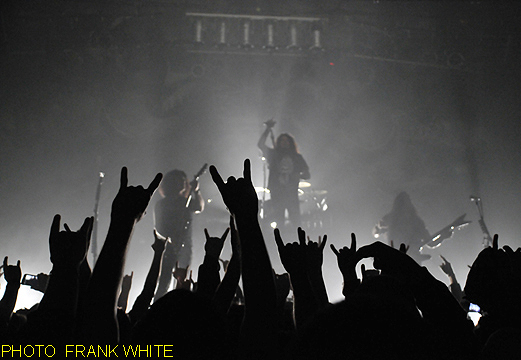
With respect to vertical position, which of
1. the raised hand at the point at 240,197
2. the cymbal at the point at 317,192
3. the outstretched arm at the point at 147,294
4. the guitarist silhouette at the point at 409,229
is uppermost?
the cymbal at the point at 317,192

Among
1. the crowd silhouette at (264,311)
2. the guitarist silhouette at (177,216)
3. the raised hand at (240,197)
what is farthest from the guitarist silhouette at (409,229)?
the raised hand at (240,197)

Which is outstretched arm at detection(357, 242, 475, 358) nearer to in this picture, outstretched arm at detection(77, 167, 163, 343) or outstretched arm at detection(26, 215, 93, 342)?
outstretched arm at detection(77, 167, 163, 343)

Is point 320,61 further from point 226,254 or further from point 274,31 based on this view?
point 226,254

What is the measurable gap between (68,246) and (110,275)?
439 millimetres

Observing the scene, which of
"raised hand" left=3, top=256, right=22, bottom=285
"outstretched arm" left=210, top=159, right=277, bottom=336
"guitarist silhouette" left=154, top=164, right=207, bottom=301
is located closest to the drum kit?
"guitarist silhouette" left=154, top=164, right=207, bottom=301

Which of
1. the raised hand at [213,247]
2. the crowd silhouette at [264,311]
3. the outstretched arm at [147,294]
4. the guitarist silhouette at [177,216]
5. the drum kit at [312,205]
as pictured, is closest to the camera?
the crowd silhouette at [264,311]

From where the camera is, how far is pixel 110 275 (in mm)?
931

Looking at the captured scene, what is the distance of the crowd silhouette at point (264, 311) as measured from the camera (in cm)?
51

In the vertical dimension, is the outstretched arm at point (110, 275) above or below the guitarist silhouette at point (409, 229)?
below

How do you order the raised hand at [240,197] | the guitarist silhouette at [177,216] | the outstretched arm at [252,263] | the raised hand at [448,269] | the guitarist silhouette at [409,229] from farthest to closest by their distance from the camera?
the guitarist silhouette at [409,229], the guitarist silhouette at [177,216], the raised hand at [448,269], the raised hand at [240,197], the outstretched arm at [252,263]

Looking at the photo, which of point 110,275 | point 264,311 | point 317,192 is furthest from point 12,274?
point 317,192

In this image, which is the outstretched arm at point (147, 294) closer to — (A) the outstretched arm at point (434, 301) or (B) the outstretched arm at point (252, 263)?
(B) the outstretched arm at point (252, 263)

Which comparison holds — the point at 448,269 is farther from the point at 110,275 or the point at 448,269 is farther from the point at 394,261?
the point at 110,275

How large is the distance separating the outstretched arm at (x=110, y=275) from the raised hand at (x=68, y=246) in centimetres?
22
